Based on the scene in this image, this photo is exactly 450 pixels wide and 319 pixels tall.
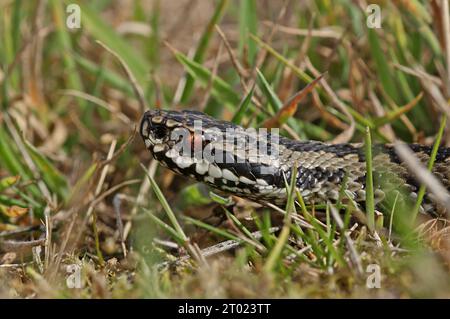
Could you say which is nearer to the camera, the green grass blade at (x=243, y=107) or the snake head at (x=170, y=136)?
the snake head at (x=170, y=136)

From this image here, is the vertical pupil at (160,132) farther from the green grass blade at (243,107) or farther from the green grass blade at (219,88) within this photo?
the green grass blade at (219,88)

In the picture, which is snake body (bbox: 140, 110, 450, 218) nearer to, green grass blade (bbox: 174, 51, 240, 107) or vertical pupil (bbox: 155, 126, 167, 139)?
vertical pupil (bbox: 155, 126, 167, 139)

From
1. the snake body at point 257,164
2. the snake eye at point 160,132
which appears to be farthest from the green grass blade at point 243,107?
the snake eye at point 160,132

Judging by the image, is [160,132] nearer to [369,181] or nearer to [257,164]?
[257,164]

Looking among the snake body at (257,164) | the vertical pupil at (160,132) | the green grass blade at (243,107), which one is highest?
the green grass blade at (243,107)

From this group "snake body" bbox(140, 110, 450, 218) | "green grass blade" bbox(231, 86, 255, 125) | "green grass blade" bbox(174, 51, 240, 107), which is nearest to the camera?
"snake body" bbox(140, 110, 450, 218)

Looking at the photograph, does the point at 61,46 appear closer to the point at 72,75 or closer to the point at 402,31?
the point at 72,75

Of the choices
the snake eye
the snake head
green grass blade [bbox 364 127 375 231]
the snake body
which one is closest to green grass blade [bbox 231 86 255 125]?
the snake body

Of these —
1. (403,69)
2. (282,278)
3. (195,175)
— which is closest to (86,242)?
(195,175)
